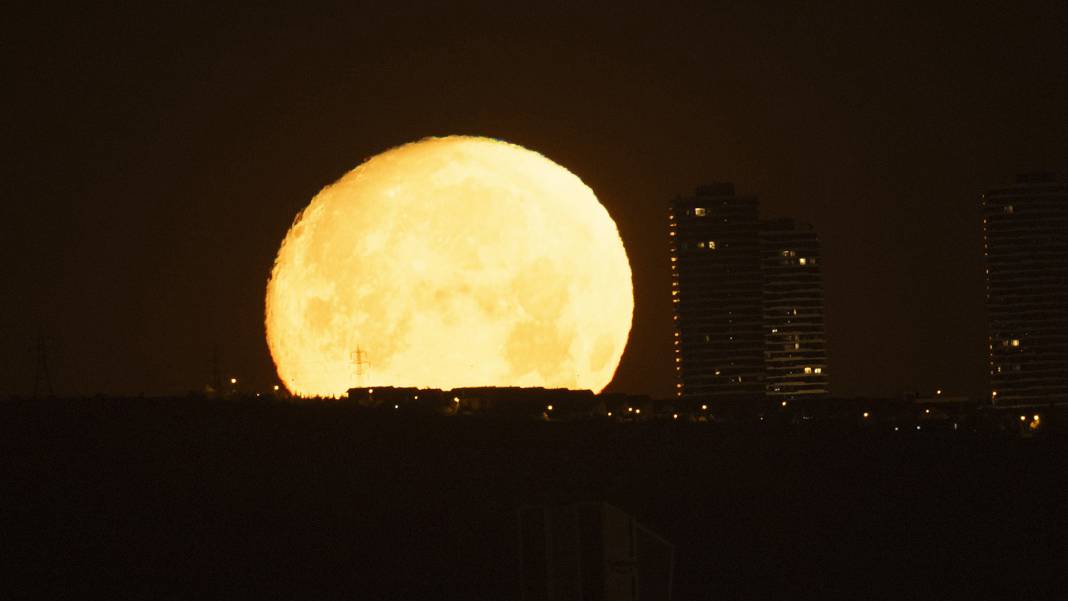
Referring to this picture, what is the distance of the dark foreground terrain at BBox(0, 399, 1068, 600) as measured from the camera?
40.6 meters

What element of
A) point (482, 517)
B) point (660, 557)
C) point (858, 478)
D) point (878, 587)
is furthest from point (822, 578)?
point (660, 557)

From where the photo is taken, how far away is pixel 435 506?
47281 mm

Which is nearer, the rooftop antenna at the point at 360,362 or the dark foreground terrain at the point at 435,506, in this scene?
the dark foreground terrain at the point at 435,506

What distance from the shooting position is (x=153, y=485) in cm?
4456

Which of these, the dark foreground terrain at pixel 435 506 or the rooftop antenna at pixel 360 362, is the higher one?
the rooftop antenna at pixel 360 362

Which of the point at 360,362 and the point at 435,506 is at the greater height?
the point at 360,362

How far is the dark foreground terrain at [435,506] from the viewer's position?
40562 mm

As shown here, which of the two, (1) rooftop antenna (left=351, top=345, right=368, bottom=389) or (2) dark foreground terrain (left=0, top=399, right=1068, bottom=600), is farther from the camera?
(1) rooftop antenna (left=351, top=345, right=368, bottom=389)

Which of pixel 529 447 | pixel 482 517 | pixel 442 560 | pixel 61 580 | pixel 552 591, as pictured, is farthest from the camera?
pixel 529 447

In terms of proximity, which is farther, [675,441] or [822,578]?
[675,441]

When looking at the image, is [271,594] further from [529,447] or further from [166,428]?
[529,447]

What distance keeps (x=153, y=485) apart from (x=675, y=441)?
83.0 feet

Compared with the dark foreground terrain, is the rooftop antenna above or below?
above

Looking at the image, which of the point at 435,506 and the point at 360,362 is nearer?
the point at 435,506
